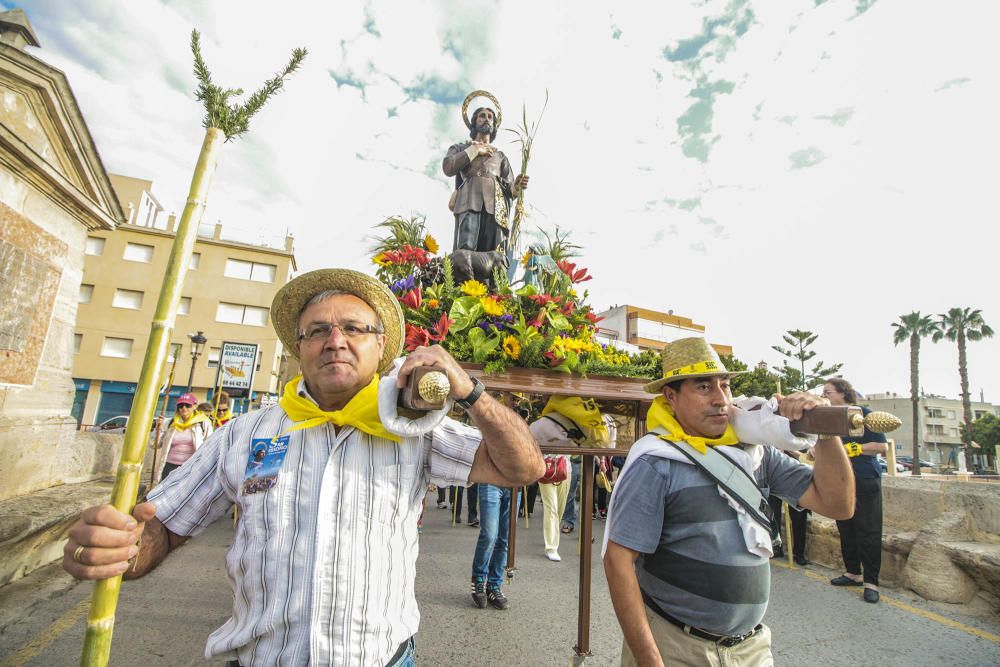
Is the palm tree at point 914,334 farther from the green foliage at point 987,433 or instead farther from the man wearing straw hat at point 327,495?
the man wearing straw hat at point 327,495

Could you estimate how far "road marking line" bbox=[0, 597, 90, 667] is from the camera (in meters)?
2.77

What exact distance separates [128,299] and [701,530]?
35167 mm

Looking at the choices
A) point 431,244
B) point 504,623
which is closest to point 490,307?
point 431,244

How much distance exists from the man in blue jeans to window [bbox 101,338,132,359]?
1244 inches

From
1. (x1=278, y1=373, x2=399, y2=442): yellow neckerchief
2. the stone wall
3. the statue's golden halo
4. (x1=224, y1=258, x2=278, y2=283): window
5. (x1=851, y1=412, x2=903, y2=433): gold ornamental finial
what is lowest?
the stone wall

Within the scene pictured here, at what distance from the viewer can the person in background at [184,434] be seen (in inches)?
243

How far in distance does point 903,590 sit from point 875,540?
680 millimetres

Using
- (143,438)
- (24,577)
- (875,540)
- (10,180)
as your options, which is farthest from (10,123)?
(875,540)

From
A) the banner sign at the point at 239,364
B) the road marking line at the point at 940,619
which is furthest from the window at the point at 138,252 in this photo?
the road marking line at the point at 940,619

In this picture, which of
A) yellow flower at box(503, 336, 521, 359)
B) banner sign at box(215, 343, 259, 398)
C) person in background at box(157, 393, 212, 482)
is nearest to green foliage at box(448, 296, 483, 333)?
yellow flower at box(503, 336, 521, 359)

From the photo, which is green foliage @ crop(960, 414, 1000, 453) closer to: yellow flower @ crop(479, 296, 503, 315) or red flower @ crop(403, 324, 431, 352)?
yellow flower @ crop(479, 296, 503, 315)

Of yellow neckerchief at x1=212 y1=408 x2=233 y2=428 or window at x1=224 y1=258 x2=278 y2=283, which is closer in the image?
yellow neckerchief at x1=212 y1=408 x2=233 y2=428

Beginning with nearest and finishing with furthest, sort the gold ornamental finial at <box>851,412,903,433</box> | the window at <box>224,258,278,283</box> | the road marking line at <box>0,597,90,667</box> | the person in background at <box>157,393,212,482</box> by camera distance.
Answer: the gold ornamental finial at <box>851,412,903,433</box>, the road marking line at <box>0,597,90,667</box>, the person in background at <box>157,393,212,482</box>, the window at <box>224,258,278,283</box>

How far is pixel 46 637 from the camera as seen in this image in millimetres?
3059
